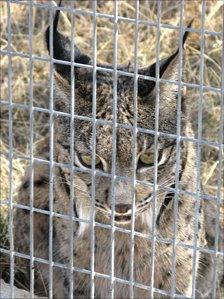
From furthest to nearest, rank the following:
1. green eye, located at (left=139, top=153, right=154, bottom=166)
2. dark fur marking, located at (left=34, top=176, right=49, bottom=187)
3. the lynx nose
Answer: dark fur marking, located at (left=34, top=176, right=49, bottom=187)
green eye, located at (left=139, top=153, right=154, bottom=166)
the lynx nose

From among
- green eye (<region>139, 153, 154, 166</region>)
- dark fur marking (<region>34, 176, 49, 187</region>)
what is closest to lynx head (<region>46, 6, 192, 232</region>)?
green eye (<region>139, 153, 154, 166</region>)

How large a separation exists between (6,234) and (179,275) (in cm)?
79

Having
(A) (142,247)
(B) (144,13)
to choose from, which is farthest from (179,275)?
(B) (144,13)

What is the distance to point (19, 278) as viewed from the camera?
3.84m

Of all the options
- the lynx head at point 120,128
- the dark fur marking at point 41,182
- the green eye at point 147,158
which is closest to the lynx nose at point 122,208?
the lynx head at point 120,128

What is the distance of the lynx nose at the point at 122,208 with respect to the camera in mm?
2916

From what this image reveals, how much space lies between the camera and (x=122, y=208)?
2.93 m

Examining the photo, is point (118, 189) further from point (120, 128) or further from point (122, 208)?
point (120, 128)

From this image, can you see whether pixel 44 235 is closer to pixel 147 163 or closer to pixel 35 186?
pixel 35 186

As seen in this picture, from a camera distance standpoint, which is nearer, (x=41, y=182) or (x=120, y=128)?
(x=120, y=128)

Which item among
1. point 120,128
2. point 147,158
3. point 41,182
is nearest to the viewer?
point 120,128

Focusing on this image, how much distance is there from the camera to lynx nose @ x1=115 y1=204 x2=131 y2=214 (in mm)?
2916

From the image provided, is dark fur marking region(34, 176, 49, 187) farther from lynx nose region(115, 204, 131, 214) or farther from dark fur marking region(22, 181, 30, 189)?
lynx nose region(115, 204, 131, 214)

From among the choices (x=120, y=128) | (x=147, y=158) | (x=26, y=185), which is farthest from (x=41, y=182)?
(x=120, y=128)
